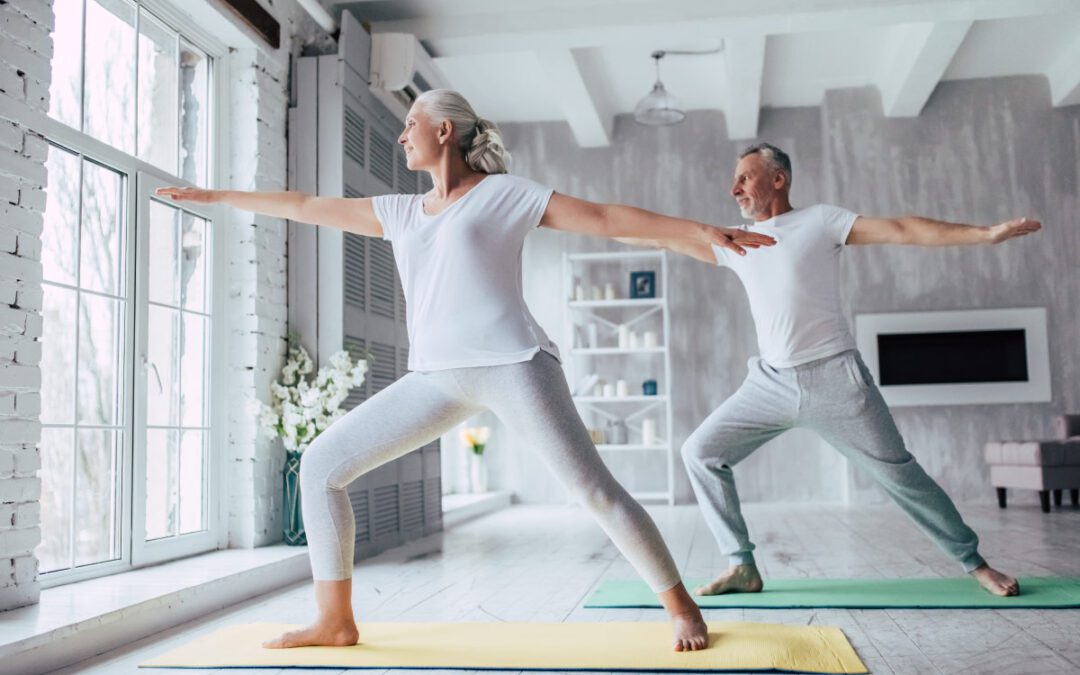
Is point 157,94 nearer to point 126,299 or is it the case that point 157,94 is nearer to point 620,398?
point 126,299

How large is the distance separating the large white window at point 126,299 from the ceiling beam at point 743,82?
326 centimetres

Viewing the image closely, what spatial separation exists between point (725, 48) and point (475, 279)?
4677 mm

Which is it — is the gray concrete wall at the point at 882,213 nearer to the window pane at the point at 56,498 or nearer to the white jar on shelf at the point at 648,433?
the white jar on shelf at the point at 648,433

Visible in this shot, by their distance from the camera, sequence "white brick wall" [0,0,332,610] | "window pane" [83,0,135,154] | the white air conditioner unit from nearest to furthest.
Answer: "white brick wall" [0,0,332,610]
"window pane" [83,0,135,154]
the white air conditioner unit

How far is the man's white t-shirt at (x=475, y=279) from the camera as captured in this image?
2.21m

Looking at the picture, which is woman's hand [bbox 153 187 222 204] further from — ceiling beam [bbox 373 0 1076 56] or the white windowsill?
ceiling beam [bbox 373 0 1076 56]

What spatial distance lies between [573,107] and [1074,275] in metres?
3.87

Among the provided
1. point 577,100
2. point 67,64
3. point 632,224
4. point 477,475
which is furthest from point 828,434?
point 477,475

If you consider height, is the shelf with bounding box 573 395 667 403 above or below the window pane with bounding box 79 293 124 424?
below

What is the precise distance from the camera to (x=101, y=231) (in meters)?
3.52

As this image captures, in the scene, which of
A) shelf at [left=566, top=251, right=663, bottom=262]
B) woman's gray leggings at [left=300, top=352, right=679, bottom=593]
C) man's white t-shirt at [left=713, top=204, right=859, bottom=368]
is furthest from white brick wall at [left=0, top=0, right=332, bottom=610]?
shelf at [left=566, top=251, right=663, bottom=262]

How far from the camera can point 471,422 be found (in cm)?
838

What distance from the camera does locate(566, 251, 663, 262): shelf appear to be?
307 inches

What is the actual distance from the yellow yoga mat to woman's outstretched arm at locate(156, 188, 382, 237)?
995mm
